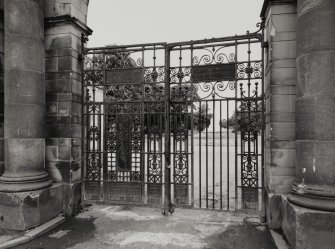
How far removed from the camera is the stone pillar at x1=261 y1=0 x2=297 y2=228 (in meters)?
4.98

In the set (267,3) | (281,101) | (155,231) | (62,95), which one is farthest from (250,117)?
(62,95)

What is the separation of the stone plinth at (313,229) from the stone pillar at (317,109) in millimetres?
109

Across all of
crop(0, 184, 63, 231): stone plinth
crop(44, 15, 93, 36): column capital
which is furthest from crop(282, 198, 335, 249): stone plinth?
crop(44, 15, 93, 36): column capital

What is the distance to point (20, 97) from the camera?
5.28m

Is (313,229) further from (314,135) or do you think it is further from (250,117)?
(250,117)

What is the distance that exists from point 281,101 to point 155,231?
3387 mm

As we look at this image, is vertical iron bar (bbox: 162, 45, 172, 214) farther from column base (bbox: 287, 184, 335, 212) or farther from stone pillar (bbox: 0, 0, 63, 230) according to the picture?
column base (bbox: 287, 184, 335, 212)

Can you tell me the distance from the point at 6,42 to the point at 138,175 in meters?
3.95

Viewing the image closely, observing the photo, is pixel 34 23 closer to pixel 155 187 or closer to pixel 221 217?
pixel 155 187

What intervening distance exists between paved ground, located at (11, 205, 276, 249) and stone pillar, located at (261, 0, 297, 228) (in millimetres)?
739

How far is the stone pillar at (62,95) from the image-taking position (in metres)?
6.12

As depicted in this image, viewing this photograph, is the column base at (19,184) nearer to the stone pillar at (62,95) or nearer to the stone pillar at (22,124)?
the stone pillar at (22,124)

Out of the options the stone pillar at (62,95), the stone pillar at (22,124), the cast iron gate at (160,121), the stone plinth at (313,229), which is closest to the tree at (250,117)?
the cast iron gate at (160,121)

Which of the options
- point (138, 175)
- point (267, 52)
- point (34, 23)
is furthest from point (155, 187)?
point (34, 23)
